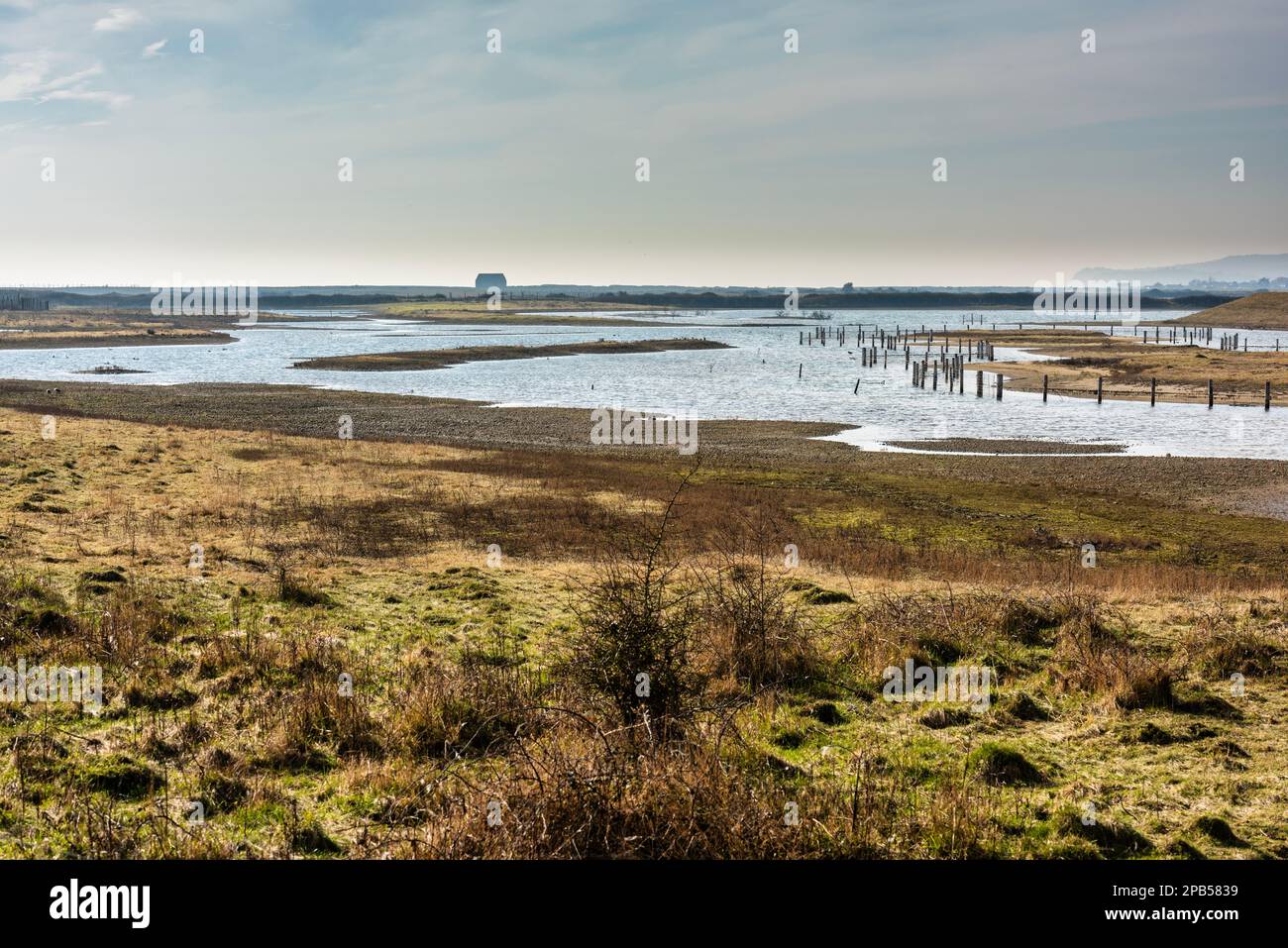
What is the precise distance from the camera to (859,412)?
62375 mm

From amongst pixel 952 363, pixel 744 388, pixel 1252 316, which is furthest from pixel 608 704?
pixel 1252 316

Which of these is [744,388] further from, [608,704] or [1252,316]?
[1252,316]

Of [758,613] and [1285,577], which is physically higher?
[758,613]

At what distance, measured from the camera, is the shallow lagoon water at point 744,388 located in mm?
51344

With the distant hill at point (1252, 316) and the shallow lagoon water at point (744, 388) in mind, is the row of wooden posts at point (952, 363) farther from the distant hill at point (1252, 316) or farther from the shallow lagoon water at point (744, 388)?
the distant hill at point (1252, 316)

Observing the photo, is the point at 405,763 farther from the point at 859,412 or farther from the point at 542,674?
the point at 859,412

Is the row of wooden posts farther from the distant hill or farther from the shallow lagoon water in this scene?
the distant hill

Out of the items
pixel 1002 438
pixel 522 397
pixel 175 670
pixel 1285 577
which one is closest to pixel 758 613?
pixel 175 670

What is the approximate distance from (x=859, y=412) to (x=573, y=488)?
34692 mm

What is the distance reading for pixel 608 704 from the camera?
28.8ft

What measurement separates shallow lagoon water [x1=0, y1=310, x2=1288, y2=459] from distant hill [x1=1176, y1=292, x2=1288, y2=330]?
45077mm

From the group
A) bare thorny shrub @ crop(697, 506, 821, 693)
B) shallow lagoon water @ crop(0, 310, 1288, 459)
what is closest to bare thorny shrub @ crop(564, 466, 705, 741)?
bare thorny shrub @ crop(697, 506, 821, 693)

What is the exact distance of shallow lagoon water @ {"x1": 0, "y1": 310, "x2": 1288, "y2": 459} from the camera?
51.3 m

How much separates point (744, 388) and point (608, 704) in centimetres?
6990
